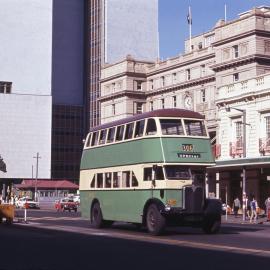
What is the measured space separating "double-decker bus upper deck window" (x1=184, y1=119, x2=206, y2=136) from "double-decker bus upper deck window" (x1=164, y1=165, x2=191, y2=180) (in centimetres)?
147

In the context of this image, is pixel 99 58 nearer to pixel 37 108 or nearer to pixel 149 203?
pixel 37 108

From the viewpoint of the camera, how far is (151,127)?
26688 mm

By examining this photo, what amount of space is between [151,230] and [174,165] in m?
2.64

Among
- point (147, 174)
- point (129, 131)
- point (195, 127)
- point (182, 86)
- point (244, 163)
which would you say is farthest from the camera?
point (182, 86)

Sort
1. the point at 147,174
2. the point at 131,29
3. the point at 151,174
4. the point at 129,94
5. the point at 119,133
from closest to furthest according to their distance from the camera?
the point at 151,174
the point at 147,174
the point at 119,133
the point at 129,94
the point at 131,29

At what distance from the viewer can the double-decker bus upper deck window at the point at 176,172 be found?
85.3 ft

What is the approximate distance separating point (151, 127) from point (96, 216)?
6699 mm

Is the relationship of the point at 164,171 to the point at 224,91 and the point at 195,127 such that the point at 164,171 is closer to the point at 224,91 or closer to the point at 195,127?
the point at 195,127

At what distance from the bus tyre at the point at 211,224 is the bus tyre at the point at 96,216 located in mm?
5575

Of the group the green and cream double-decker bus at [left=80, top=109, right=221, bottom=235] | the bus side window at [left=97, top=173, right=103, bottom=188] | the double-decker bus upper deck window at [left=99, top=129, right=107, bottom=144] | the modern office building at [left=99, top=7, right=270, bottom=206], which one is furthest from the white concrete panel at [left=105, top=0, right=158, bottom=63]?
the green and cream double-decker bus at [left=80, top=109, right=221, bottom=235]

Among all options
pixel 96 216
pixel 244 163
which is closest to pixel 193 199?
pixel 96 216

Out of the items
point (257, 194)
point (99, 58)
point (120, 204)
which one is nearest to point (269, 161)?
point (257, 194)

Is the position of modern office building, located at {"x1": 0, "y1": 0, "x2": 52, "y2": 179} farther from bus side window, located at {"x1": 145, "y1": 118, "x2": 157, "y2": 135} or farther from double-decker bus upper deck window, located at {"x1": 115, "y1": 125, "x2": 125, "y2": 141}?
bus side window, located at {"x1": 145, "y1": 118, "x2": 157, "y2": 135}

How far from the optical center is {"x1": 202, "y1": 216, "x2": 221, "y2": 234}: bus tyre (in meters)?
26.7
